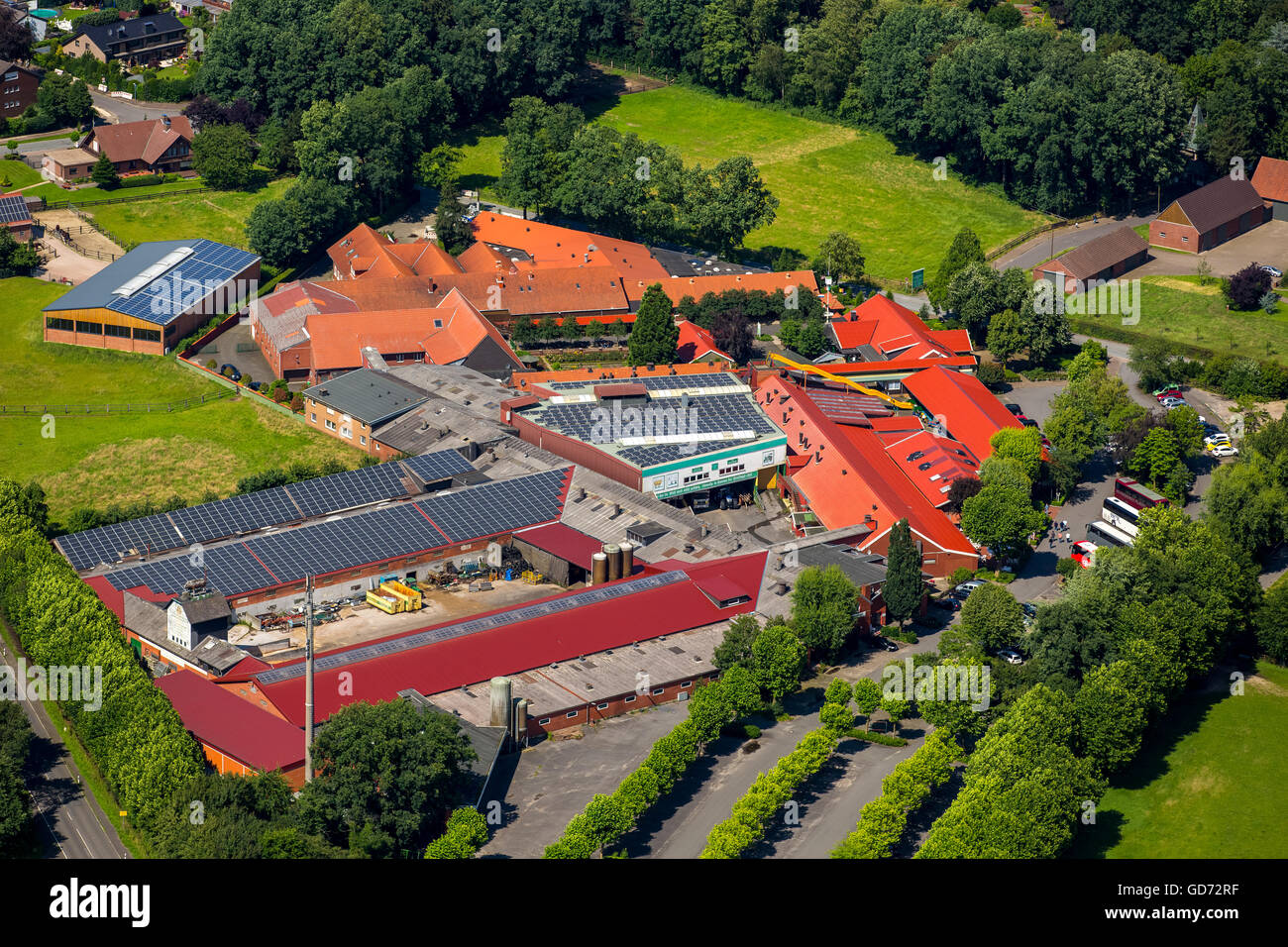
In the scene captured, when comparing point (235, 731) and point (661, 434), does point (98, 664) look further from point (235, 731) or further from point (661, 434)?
point (661, 434)

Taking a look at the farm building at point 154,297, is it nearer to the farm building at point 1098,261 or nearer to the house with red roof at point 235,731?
the house with red roof at point 235,731

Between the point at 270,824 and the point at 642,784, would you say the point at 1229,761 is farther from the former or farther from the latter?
the point at 270,824

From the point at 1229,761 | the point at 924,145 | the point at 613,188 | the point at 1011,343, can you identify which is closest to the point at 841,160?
the point at 924,145

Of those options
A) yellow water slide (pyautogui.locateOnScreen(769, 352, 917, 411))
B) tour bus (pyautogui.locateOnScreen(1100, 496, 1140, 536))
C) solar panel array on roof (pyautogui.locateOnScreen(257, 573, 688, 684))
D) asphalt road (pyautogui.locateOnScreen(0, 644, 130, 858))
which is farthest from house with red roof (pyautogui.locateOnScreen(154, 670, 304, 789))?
yellow water slide (pyautogui.locateOnScreen(769, 352, 917, 411))

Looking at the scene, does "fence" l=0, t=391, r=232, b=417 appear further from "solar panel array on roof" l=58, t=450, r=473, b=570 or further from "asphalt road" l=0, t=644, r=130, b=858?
"asphalt road" l=0, t=644, r=130, b=858

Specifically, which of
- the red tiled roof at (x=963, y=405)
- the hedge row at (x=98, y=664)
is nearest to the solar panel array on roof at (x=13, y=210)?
the hedge row at (x=98, y=664)

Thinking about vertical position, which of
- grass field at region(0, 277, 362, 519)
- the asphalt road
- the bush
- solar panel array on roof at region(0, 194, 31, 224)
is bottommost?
grass field at region(0, 277, 362, 519)
